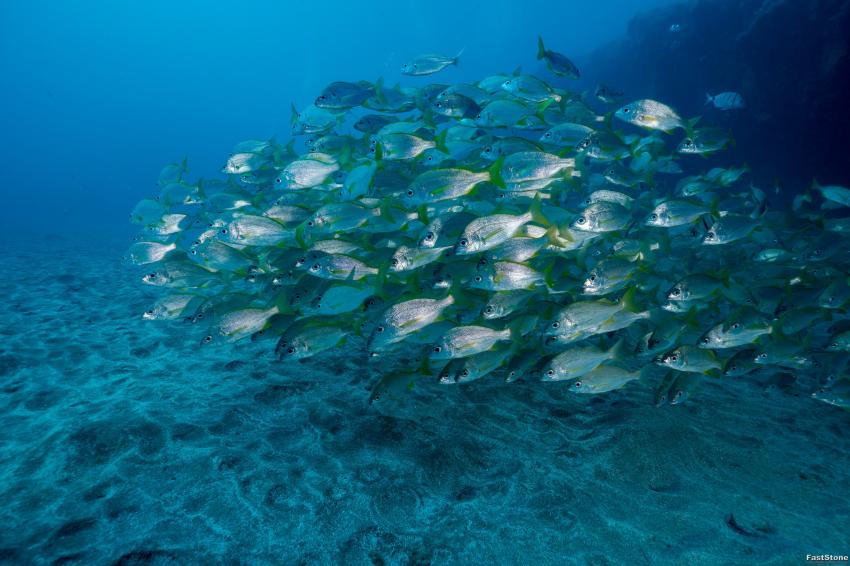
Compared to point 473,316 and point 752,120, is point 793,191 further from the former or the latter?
point 473,316

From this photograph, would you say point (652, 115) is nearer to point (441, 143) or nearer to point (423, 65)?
point (441, 143)

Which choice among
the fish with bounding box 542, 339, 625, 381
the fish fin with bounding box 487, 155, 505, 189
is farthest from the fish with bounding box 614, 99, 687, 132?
the fish with bounding box 542, 339, 625, 381

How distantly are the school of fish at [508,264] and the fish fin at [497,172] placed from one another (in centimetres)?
4

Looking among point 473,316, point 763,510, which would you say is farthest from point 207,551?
point 763,510

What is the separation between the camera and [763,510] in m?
3.60

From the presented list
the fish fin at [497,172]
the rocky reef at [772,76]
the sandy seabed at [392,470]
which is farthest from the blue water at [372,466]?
the rocky reef at [772,76]

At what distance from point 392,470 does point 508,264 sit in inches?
87.1

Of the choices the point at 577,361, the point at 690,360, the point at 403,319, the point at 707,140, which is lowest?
the point at 690,360

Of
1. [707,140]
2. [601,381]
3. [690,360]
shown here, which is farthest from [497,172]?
[707,140]

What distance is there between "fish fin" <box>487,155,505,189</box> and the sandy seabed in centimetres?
260

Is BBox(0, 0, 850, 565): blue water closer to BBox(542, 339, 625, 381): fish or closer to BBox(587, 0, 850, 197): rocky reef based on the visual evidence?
BBox(542, 339, 625, 381): fish

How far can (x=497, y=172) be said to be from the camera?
451 centimetres

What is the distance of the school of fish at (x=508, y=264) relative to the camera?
4.20 m

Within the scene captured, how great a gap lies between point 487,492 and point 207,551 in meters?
2.22
